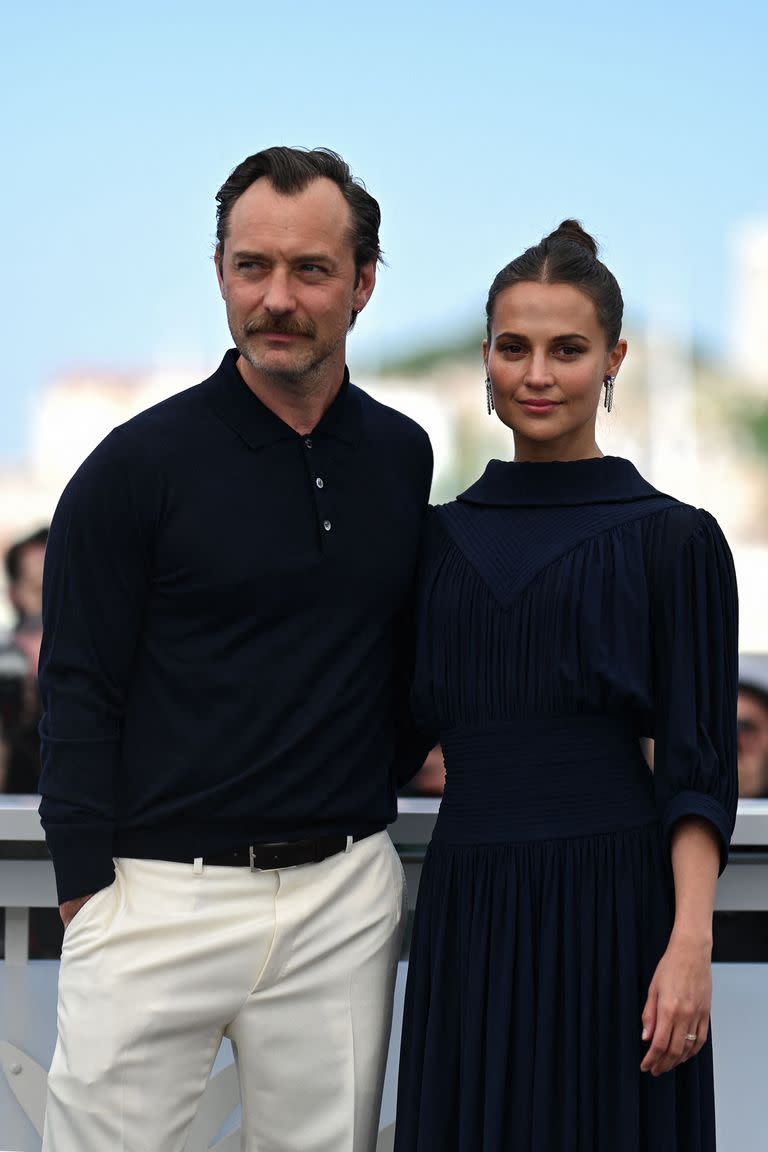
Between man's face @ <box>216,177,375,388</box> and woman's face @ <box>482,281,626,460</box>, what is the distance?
0.53 feet

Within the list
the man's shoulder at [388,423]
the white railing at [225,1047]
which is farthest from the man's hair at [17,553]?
the man's shoulder at [388,423]

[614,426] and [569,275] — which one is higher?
[614,426]

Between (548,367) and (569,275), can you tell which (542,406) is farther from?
(569,275)

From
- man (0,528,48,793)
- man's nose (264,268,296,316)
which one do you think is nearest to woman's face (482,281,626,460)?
man's nose (264,268,296,316)

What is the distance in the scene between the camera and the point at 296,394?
4.55 feet

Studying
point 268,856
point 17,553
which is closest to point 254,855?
point 268,856

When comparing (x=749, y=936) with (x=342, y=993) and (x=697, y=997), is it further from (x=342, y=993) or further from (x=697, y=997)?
(x=342, y=993)

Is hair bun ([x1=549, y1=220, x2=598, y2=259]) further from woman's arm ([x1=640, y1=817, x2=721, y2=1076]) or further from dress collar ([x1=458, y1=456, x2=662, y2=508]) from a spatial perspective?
woman's arm ([x1=640, y1=817, x2=721, y2=1076])

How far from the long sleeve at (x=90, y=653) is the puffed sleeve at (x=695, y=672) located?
1.56ft

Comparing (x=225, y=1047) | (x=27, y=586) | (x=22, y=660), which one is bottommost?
(x=225, y=1047)

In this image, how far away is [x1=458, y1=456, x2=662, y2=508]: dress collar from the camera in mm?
1365

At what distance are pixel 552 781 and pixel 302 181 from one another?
0.62 metres

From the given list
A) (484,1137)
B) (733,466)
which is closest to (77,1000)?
(484,1137)

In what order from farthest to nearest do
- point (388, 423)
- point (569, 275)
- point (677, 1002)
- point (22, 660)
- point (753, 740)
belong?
point (753, 740), point (22, 660), point (388, 423), point (569, 275), point (677, 1002)
